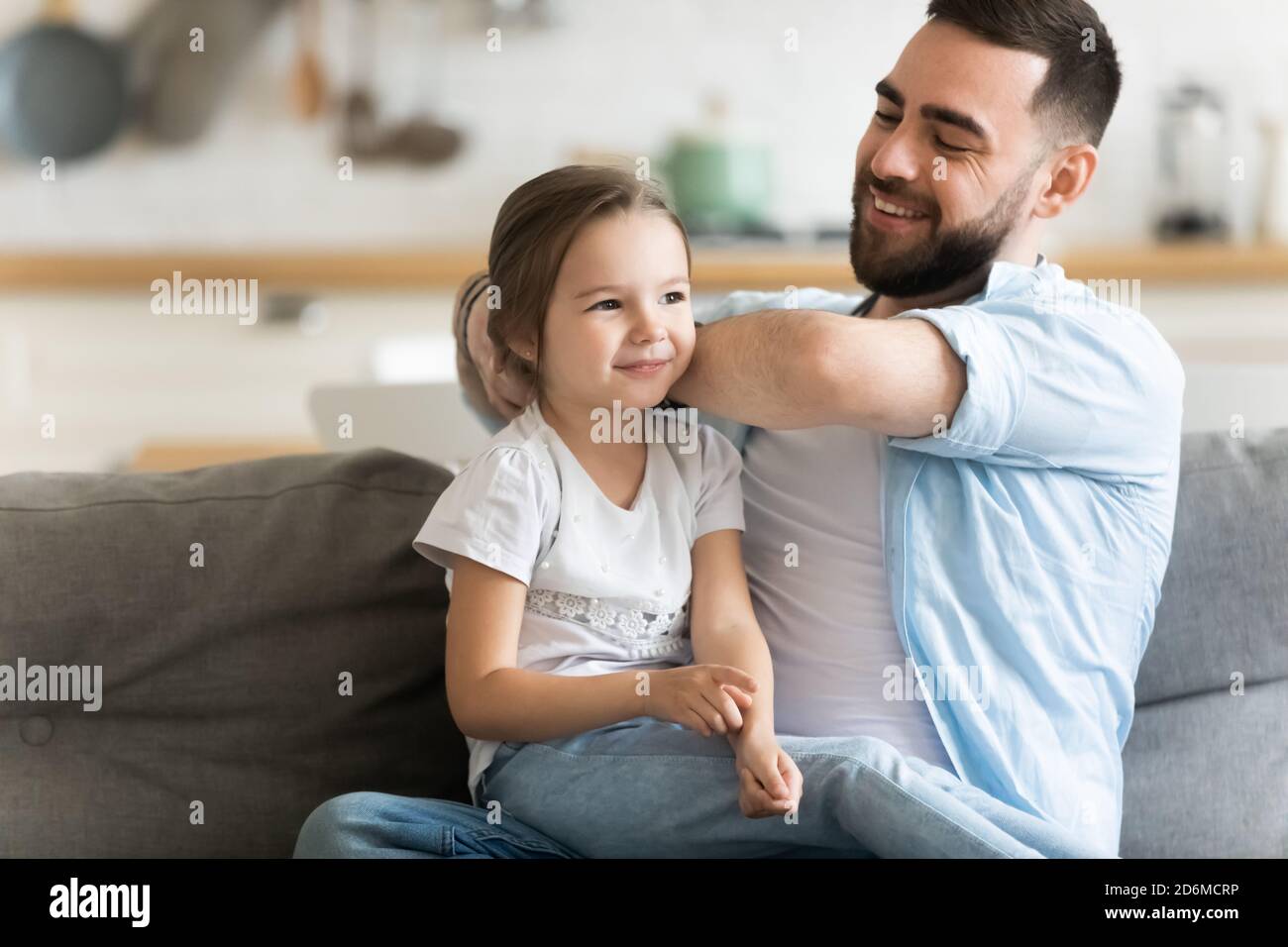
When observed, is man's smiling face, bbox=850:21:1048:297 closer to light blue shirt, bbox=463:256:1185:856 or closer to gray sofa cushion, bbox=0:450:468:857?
light blue shirt, bbox=463:256:1185:856

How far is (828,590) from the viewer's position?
1.40 metres

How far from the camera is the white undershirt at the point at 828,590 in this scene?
4.42 ft

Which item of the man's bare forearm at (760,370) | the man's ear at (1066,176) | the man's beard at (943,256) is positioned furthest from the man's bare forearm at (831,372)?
the man's ear at (1066,176)

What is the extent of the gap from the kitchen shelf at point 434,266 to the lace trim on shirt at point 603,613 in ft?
7.33

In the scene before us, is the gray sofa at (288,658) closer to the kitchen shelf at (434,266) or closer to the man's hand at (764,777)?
the man's hand at (764,777)

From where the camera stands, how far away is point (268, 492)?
5.13 feet

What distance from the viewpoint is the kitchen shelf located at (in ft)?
11.4

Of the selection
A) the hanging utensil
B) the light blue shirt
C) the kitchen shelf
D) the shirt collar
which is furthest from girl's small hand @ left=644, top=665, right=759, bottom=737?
the hanging utensil

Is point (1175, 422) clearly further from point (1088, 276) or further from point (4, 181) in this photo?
point (4, 181)

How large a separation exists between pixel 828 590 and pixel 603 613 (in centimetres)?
24

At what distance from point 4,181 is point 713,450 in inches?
110

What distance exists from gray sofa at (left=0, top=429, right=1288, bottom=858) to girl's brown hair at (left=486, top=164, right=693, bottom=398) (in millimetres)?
336

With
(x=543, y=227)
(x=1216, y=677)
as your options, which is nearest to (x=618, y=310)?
(x=543, y=227)

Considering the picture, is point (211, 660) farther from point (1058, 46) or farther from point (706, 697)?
point (1058, 46)
